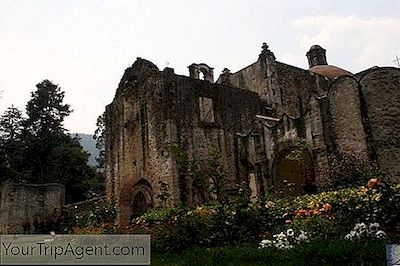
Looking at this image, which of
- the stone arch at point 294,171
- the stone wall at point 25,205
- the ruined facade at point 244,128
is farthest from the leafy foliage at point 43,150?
the stone arch at point 294,171

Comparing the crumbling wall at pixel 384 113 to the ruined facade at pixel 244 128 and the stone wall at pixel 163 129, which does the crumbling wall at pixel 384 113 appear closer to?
the ruined facade at pixel 244 128

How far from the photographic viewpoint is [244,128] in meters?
22.8

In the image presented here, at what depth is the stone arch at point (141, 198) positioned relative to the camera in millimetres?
22536

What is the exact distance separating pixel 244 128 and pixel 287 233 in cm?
1520

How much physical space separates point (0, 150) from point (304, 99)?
87.2 feet

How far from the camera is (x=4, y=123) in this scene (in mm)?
43219

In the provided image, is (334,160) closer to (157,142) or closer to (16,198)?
(157,142)

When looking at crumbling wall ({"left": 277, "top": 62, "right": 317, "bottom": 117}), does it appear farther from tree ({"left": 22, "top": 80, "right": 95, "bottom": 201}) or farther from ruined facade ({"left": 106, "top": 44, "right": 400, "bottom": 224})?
tree ({"left": 22, "top": 80, "right": 95, "bottom": 201})

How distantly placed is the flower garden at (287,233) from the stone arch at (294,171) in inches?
176

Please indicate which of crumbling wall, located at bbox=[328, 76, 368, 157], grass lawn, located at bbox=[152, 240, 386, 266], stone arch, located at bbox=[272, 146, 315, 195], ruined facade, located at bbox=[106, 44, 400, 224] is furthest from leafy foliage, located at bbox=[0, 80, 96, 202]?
grass lawn, located at bbox=[152, 240, 386, 266]

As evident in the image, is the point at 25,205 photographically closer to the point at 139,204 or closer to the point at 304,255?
the point at 139,204

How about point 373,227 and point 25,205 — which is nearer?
point 373,227

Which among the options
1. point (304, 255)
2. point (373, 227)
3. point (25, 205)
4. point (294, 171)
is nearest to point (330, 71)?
point (294, 171)

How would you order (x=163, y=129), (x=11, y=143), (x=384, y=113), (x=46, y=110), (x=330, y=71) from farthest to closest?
1. (x=46, y=110)
2. (x=11, y=143)
3. (x=330, y=71)
4. (x=163, y=129)
5. (x=384, y=113)
